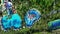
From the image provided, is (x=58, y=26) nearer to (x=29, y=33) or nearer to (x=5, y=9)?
(x=29, y=33)

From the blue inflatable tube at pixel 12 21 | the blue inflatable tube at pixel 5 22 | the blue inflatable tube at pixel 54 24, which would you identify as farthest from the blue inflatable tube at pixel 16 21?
the blue inflatable tube at pixel 54 24

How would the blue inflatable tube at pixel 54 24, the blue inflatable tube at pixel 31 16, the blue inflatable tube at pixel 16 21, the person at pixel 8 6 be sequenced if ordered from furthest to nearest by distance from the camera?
1. the person at pixel 8 6
2. the blue inflatable tube at pixel 16 21
3. the blue inflatable tube at pixel 31 16
4. the blue inflatable tube at pixel 54 24

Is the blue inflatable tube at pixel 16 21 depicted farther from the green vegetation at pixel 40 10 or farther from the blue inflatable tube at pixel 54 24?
the blue inflatable tube at pixel 54 24

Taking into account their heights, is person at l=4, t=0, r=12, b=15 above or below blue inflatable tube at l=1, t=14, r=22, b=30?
above

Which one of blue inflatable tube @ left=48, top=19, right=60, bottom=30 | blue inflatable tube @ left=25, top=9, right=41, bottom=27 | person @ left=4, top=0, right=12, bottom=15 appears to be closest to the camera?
blue inflatable tube @ left=48, top=19, right=60, bottom=30

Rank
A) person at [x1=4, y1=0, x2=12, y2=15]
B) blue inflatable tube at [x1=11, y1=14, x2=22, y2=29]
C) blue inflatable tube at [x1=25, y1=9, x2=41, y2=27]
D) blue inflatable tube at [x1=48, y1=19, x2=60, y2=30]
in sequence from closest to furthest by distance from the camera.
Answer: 1. blue inflatable tube at [x1=48, y1=19, x2=60, y2=30]
2. blue inflatable tube at [x1=25, y1=9, x2=41, y2=27]
3. blue inflatable tube at [x1=11, y1=14, x2=22, y2=29]
4. person at [x1=4, y1=0, x2=12, y2=15]

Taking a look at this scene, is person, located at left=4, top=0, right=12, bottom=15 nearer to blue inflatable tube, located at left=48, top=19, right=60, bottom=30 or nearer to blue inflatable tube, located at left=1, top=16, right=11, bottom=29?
blue inflatable tube, located at left=1, top=16, right=11, bottom=29

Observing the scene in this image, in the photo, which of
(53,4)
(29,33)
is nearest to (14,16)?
(29,33)

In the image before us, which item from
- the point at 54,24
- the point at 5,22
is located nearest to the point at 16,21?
the point at 5,22

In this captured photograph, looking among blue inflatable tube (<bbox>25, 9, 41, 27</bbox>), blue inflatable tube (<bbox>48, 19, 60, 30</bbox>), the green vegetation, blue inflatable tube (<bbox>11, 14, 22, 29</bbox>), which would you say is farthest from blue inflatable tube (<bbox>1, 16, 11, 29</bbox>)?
blue inflatable tube (<bbox>48, 19, 60, 30</bbox>)

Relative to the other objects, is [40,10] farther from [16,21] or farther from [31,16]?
[16,21]
